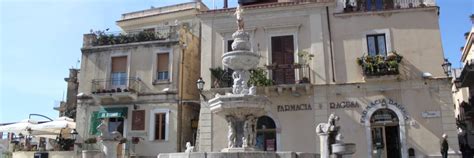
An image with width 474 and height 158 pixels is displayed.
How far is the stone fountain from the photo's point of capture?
11.3 metres

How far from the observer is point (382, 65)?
770 inches

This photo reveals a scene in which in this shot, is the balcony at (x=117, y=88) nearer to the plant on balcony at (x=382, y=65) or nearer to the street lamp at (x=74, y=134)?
the street lamp at (x=74, y=134)

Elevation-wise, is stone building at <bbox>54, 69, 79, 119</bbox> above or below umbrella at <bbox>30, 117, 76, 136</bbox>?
above

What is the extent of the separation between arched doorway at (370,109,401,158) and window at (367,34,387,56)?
8.25ft

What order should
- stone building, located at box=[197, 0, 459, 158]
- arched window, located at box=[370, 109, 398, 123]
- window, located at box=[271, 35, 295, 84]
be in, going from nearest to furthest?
1. stone building, located at box=[197, 0, 459, 158]
2. arched window, located at box=[370, 109, 398, 123]
3. window, located at box=[271, 35, 295, 84]

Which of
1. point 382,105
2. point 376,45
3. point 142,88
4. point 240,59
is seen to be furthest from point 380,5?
point 142,88

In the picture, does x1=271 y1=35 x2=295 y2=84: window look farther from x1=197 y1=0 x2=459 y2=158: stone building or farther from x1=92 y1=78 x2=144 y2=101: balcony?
x1=92 y1=78 x2=144 y2=101: balcony

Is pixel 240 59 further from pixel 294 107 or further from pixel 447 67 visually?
pixel 447 67

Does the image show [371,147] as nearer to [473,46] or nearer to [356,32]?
[356,32]

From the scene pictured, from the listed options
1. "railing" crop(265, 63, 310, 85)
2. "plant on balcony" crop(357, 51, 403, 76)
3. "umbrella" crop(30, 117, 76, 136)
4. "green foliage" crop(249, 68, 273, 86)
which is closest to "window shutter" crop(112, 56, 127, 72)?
"umbrella" crop(30, 117, 76, 136)

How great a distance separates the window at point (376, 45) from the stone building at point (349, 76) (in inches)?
1.7

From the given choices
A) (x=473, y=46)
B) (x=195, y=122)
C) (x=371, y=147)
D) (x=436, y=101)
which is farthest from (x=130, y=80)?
(x=473, y=46)

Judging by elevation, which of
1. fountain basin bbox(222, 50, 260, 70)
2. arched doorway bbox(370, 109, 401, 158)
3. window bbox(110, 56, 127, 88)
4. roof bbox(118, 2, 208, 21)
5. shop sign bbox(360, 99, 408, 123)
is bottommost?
arched doorway bbox(370, 109, 401, 158)

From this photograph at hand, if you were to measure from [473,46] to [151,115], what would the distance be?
68.9 ft
